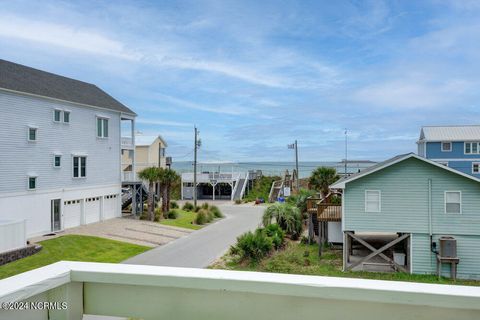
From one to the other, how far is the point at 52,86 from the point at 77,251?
42.2ft

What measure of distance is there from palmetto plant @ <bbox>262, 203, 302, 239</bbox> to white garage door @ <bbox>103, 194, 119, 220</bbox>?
41.8 feet

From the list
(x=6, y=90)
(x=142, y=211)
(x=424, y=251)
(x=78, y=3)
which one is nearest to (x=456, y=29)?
(x=424, y=251)

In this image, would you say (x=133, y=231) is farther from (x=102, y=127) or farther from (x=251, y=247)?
(x=251, y=247)

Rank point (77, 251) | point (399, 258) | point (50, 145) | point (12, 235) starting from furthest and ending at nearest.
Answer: point (50, 145) → point (77, 251) → point (399, 258) → point (12, 235)

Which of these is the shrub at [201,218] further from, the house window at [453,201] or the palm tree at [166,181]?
the house window at [453,201]

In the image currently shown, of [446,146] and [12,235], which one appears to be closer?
[12,235]

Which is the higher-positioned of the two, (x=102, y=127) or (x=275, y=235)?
(x=102, y=127)

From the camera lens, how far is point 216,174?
49938 millimetres

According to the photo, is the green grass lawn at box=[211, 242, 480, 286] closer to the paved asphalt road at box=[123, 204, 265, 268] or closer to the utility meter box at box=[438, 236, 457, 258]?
the utility meter box at box=[438, 236, 457, 258]

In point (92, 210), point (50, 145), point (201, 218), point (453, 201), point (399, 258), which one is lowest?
point (399, 258)

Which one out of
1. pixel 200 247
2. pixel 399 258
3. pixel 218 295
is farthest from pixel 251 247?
pixel 218 295

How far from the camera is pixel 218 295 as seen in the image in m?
1.80

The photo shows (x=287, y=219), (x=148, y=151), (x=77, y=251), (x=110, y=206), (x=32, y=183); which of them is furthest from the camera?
(x=148, y=151)

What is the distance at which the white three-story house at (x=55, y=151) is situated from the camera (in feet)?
72.3
